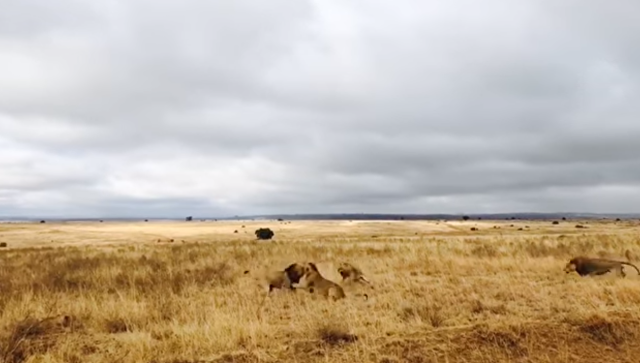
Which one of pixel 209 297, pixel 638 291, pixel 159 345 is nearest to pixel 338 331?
pixel 159 345

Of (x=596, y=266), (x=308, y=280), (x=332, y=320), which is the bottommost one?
(x=332, y=320)

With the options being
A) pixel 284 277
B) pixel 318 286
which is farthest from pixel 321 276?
pixel 284 277

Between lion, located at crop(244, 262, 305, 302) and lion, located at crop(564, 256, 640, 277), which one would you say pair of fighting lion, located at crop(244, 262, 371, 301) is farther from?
lion, located at crop(564, 256, 640, 277)

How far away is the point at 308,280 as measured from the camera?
10.9m

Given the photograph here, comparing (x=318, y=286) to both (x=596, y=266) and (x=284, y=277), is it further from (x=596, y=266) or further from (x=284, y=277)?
(x=596, y=266)

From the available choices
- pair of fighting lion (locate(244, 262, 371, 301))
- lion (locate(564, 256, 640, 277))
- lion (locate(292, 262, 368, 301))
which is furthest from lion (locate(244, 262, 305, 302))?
lion (locate(564, 256, 640, 277))

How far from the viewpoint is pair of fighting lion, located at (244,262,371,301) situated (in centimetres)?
1041

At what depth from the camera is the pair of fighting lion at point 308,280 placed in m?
10.4

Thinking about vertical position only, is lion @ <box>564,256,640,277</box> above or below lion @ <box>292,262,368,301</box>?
above

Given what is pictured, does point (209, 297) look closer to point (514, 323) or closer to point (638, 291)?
point (514, 323)

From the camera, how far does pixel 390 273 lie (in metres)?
13.7

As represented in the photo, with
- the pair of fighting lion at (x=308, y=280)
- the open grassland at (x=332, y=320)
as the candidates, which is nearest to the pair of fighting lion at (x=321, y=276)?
the pair of fighting lion at (x=308, y=280)

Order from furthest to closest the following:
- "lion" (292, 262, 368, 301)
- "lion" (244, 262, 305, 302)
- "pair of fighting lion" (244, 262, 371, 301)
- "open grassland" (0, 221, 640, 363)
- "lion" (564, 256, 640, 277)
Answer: "lion" (564, 256, 640, 277)
"lion" (244, 262, 305, 302)
"pair of fighting lion" (244, 262, 371, 301)
"lion" (292, 262, 368, 301)
"open grassland" (0, 221, 640, 363)

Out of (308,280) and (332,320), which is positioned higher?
(308,280)
